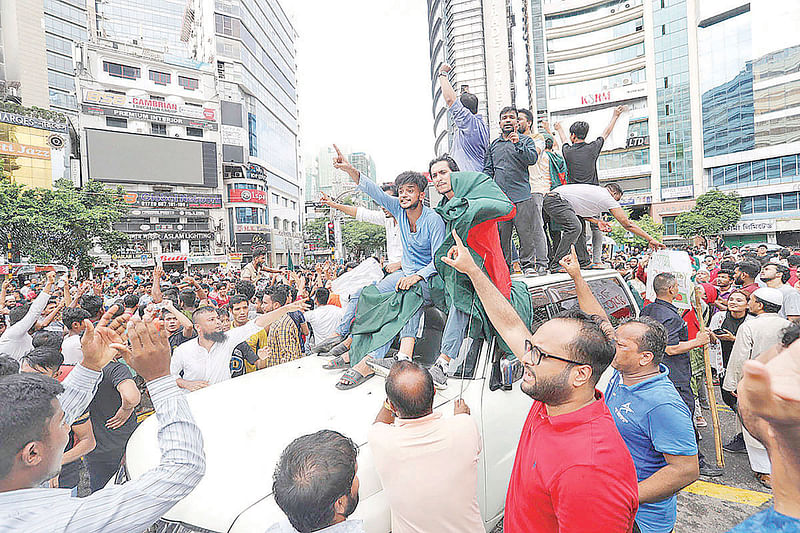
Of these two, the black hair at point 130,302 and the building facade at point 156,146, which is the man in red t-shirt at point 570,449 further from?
the building facade at point 156,146

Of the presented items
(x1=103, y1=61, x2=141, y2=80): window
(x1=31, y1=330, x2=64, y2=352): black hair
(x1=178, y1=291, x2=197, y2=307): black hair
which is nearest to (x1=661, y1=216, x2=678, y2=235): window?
(x1=178, y1=291, x2=197, y2=307): black hair

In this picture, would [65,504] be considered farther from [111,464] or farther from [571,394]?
[111,464]

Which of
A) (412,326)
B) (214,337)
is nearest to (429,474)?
(412,326)

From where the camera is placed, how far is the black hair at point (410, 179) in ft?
12.0

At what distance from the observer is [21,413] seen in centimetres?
133

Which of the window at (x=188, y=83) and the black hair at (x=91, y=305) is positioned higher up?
the window at (x=188, y=83)

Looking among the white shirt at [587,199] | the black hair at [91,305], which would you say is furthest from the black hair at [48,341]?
the white shirt at [587,199]

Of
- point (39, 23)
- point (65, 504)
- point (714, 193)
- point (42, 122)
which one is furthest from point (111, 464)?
point (39, 23)

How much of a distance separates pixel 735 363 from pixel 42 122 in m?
45.2

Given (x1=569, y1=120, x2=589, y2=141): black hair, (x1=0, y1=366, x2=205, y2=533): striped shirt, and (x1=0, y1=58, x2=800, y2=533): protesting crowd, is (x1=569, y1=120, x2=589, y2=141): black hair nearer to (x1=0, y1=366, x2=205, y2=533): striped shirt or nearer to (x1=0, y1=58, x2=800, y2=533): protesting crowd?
(x1=0, y1=58, x2=800, y2=533): protesting crowd

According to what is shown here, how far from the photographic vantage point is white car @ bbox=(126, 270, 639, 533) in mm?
1933

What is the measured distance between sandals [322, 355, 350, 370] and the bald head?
1.41 metres

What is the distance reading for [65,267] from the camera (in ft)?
84.5

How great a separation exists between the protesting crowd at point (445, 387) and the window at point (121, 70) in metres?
56.4
